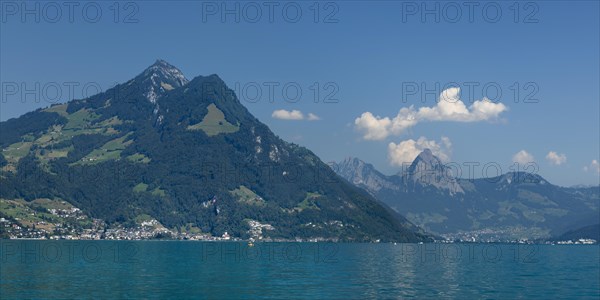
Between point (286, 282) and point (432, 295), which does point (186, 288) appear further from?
point (432, 295)

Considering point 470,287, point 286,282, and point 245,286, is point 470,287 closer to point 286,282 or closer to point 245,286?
point 286,282

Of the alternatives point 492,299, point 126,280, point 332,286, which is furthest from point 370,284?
point 126,280

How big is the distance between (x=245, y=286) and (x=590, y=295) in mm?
62606

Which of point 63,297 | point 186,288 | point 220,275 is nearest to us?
point 63,297

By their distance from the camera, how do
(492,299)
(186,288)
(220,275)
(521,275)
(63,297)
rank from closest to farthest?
(63,297), (492,299), (186,288), (220,275), (521,275)

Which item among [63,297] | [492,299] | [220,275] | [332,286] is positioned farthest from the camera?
[220,275]

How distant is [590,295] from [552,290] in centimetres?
880

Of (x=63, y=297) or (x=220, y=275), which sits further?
(x=220, y=275)

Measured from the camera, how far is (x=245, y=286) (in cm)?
11838

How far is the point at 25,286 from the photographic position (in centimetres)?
10869

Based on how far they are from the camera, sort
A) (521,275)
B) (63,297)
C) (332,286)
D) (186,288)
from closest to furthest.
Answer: (63,297) → (186,288) → (332,286) → (521,275)

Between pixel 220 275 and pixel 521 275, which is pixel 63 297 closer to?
pixel 220 275

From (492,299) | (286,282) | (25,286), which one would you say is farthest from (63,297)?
(492,299)

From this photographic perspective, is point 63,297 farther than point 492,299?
No
